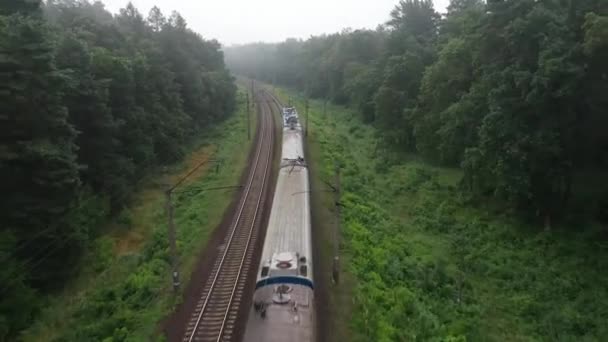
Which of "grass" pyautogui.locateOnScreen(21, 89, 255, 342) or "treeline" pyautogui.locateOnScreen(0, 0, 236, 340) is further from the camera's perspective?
"treeline" pyautogui.locateOnScreen(0, 0, 236, 340)

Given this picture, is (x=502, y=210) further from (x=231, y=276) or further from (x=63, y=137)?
(x=63, y=137)

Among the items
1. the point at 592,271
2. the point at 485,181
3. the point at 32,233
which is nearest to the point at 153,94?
the point at 32,233

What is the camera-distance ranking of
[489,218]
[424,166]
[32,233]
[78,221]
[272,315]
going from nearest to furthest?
[272,315], [32,233], [78,221], [489,218], [424,166]

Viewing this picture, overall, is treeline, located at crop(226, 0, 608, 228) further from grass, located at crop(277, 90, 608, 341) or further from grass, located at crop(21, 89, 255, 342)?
grass, located at crop(21, 89, 255, 342)

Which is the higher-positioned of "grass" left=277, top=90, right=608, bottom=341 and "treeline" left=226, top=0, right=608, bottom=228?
"treeline" left=226, top=0, right=608, bottom=228

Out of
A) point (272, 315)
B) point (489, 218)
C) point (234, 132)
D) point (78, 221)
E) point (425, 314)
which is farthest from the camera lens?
point (234, 132)


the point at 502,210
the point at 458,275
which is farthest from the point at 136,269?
the point at 502,210

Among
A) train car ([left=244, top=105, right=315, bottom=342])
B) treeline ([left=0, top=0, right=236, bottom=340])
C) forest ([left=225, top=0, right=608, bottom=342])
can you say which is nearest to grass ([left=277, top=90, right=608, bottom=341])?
forest ([left=225, top=0, right=608, bottom=342])

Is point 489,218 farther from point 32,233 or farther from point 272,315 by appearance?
point 32,233
